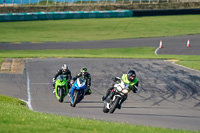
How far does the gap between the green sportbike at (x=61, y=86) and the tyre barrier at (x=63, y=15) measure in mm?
41271

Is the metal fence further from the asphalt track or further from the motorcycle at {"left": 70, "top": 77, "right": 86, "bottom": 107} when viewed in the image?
the motorcycle at {"left": 70, "top": 77, "right": 86, "bottom": 107}

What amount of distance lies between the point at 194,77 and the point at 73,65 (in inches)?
327

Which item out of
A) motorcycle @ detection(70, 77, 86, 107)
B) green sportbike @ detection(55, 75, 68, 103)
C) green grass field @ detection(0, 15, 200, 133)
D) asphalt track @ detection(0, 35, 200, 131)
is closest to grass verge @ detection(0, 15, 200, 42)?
green grass field @ detection(0, 15, 200, 133)

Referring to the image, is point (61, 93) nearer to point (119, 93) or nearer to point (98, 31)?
point (119, 93)

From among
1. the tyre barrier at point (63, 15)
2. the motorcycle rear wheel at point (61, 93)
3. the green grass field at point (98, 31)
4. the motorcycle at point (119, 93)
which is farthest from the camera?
the tyre barrier at point (63, 15)

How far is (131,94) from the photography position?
69.8 ft

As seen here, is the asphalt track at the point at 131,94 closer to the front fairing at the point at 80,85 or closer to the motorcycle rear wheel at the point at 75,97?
the motorcycle rear wheel at the point at 75,97

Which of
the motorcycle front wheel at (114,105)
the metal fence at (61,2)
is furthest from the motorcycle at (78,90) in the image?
the metal fence at (61,2)

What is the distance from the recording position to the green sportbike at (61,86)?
19.0 meters

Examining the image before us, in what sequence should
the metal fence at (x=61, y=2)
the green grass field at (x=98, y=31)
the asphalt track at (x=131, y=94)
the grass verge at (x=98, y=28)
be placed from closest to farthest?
the asphalt track at (x=131, y=94)
the green grass field at (x=98, y=31)
the grass verge at (x=98, y=28)
the metal fence at (x=61, y=2)

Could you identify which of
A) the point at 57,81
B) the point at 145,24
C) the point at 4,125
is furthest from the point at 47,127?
the point at 145,24

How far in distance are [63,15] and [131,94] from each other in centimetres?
4199

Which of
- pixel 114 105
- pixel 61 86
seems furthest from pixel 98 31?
pixel 114 105

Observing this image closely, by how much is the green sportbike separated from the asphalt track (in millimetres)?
304
